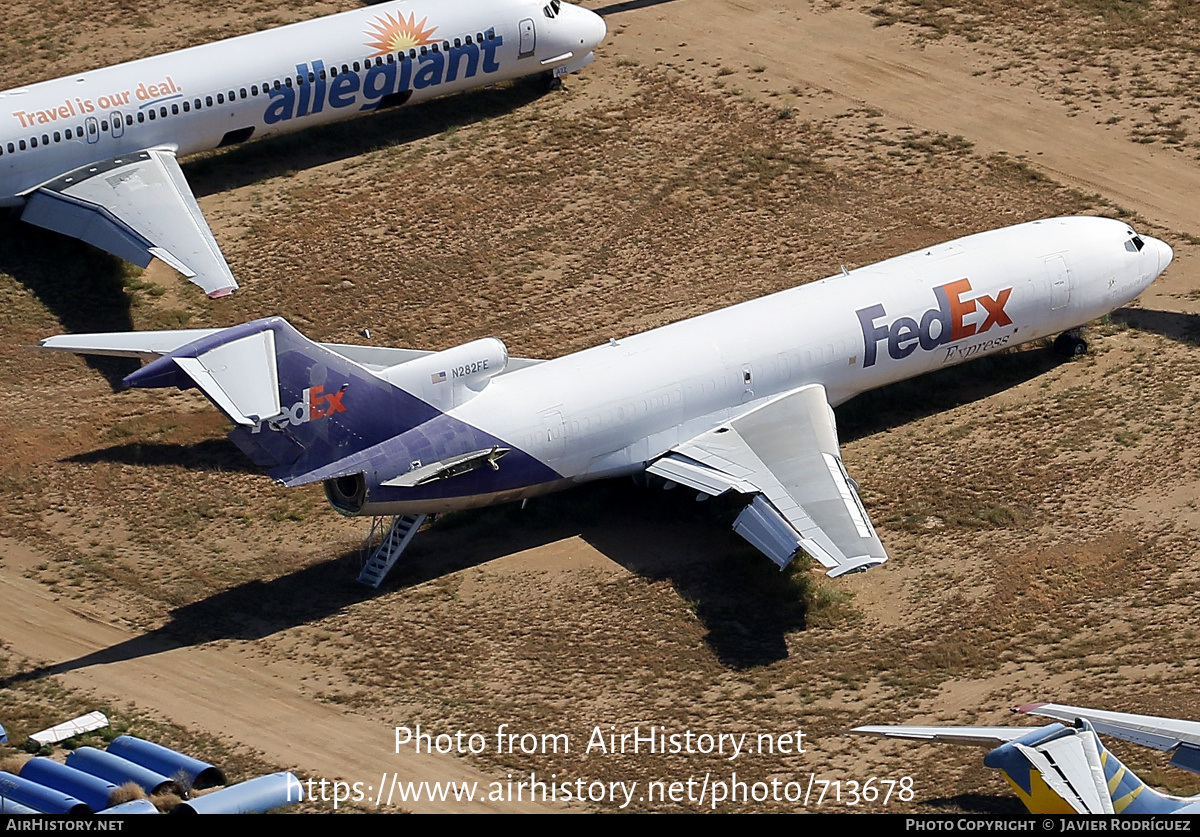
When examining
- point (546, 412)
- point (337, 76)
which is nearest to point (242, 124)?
point (337, 76)

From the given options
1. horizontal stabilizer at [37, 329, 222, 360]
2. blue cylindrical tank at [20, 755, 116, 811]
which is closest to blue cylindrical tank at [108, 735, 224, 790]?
blue cylindrical tank at [20, 755, 116, 811]

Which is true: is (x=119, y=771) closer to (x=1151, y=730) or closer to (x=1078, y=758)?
(x=1078, y=758)

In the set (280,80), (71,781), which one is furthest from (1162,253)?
(71,781)

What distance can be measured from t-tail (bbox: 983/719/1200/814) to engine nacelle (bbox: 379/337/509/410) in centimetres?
1656

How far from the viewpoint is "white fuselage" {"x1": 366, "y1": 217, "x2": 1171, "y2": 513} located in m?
46.2

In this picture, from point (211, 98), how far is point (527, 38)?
1233 cm

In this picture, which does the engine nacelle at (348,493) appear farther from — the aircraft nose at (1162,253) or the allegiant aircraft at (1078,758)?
the aircraft nose at (1162,253)

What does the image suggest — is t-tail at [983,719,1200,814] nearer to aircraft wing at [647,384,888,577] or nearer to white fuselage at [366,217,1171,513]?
aircraft wing at [647,384,888,577]

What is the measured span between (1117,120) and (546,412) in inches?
1250

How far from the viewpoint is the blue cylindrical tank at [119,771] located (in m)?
37.0

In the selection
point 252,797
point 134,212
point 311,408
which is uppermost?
point 134,212

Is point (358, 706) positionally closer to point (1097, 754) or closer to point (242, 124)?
point (1097, 754)

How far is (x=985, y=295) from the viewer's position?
169 feet

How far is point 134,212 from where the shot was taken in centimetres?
5725
